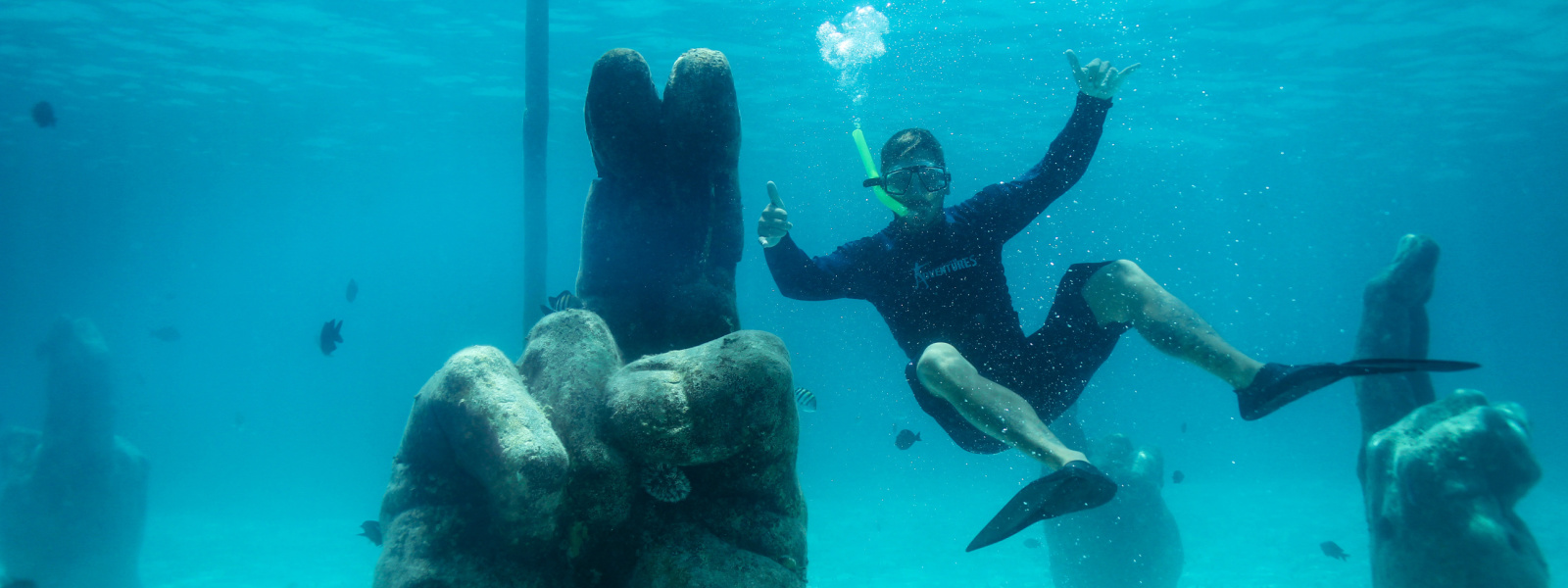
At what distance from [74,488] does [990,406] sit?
1977 cm

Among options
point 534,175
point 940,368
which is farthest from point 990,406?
A: point 534,175

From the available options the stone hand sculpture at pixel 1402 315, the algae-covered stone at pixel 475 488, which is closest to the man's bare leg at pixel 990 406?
the algae-covered stone at pixel 475 488

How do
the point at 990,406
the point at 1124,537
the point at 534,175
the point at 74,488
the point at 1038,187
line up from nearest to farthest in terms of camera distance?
1. the point at 990,406
2. the point at 1038,187
3. the point at 534,175
4. the point at 1124,537
5. the point at 74,488

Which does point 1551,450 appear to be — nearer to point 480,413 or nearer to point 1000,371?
point 1000,371

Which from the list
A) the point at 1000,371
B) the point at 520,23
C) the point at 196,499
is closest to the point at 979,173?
the point at 520,23

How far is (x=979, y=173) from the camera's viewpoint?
35.0 metres

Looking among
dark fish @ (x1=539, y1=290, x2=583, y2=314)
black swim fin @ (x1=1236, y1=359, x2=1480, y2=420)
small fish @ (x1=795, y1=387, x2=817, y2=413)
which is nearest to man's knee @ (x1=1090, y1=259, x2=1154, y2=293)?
black swim fin @ (x1=1236, y1=359, x2=1480, y2=420)

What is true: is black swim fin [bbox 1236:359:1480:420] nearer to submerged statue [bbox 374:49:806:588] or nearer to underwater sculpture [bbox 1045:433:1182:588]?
submerged statue [bbox 374:49:806:588]

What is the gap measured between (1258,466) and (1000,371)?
49.4 metres

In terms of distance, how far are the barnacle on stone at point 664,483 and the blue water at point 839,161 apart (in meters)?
15.4

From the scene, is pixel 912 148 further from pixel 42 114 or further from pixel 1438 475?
pixel 42 114

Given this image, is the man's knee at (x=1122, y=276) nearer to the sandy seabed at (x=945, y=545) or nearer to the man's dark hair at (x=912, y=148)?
the man's dark hair at (x=912, y=148)

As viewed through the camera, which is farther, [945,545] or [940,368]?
[945,545]

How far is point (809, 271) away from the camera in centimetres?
468
